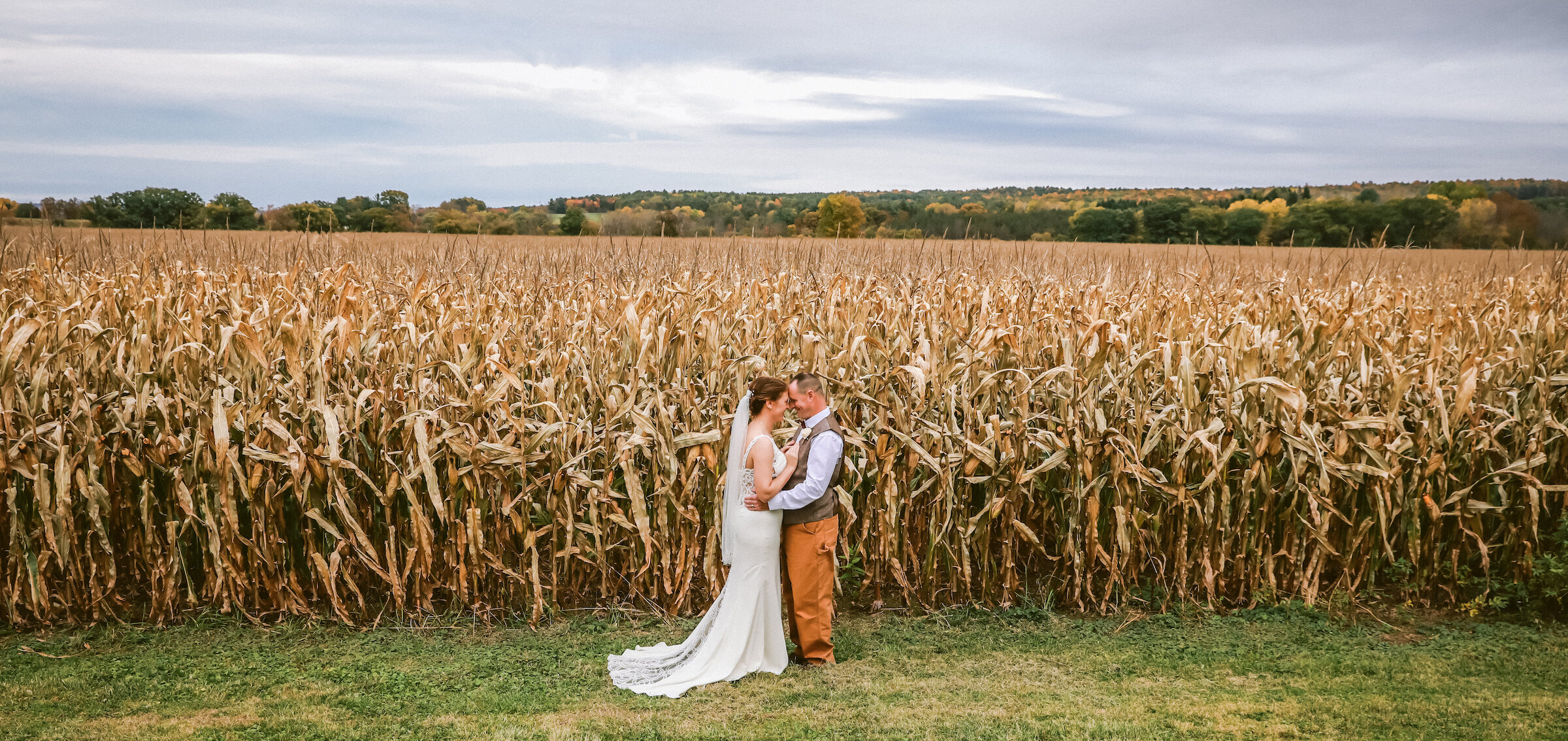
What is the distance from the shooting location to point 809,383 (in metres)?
4.21

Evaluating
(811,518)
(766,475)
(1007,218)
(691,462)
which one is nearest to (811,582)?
(811,518)

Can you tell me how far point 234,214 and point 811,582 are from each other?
93.6 feet

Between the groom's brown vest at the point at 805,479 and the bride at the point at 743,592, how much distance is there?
60 millimetres

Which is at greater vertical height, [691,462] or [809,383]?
[809,383]

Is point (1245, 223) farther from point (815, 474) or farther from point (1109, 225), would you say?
point (815, 474)

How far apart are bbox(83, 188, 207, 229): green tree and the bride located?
1905 centimetres

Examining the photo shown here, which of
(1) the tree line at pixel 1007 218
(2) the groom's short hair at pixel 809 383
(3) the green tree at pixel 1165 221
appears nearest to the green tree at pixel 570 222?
(1) the tree line at pixel 1007 218

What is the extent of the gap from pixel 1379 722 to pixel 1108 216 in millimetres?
27595

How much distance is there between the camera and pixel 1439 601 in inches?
212

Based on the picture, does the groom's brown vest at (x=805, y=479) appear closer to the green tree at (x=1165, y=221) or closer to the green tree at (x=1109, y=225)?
the green tree at (x=1109, y=225)

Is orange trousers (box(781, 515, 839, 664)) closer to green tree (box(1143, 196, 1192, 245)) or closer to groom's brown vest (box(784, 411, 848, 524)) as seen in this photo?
groom's brown vest (box(784, 411, 848, 524))

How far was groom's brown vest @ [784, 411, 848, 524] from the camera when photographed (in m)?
4.20

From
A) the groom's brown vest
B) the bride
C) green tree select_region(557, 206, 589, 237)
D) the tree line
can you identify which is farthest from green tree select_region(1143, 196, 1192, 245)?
the bride

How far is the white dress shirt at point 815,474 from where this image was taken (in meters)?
4.13
